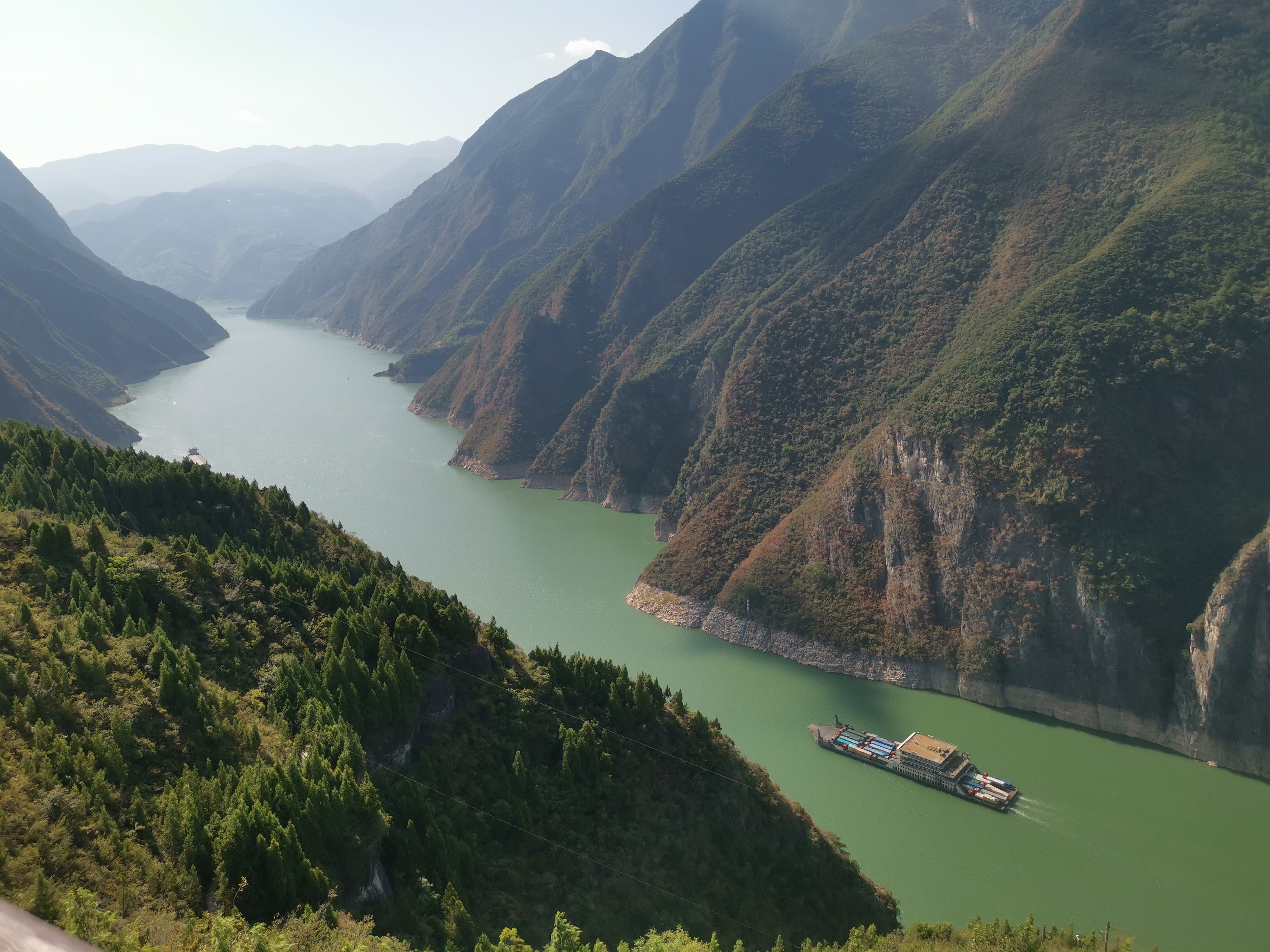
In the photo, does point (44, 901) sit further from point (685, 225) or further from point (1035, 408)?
point (685, 225)

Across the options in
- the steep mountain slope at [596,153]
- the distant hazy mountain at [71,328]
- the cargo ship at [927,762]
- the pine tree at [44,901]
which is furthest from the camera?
the steep mountain slope at [596,153]

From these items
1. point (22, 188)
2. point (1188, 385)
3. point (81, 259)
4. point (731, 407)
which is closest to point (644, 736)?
point (1188, 385)

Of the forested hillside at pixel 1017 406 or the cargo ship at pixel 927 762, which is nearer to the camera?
the cargo ship at pixel 927 762

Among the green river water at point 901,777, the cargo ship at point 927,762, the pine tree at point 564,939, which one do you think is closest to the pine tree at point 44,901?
the pine tree at point 564,939

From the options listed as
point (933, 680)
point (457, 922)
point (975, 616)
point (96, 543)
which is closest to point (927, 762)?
point (933, 680)

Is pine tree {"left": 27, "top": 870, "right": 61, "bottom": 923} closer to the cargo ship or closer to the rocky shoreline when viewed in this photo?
the cargo ship

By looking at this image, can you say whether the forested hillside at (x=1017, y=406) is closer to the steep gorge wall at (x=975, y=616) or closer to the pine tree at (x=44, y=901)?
the steep gorge wall at (x=975, y=616)
